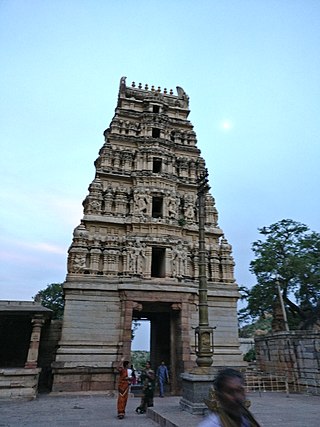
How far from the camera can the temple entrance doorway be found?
54.7 feet

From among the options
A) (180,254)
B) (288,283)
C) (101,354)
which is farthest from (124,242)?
(288,283)

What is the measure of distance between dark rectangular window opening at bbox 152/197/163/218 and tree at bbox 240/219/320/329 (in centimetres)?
949

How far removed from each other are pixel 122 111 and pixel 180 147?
5106 millimetres

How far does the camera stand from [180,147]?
2298cm

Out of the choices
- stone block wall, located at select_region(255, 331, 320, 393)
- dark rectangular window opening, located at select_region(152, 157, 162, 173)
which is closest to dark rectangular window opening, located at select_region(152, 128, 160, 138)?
dark rectangular window opening, located at select_region(152, 157, 162, 173)

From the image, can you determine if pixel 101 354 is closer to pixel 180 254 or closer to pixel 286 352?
pixel 180 254

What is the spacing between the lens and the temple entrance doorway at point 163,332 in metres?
16.7

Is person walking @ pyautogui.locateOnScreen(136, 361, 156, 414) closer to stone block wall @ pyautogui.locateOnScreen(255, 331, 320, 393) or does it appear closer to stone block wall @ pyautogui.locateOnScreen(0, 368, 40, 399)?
stone block wall @ pyautogui.locateOnScreen(0, 368, 40, 399)

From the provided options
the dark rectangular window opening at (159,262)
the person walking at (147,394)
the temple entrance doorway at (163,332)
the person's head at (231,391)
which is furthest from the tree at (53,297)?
the person's head at (231,391)

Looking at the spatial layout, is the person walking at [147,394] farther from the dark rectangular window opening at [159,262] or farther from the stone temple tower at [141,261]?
the dark rectangular window opening at [159,262]

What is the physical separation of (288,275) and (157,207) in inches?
436

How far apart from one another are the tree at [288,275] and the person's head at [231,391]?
21.6m

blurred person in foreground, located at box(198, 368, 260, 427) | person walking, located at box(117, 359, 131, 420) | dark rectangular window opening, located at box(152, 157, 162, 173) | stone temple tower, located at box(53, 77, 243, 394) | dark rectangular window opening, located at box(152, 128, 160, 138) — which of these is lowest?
person walking, located at box(117, 359, 131, 420)

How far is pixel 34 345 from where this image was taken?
14.1m
